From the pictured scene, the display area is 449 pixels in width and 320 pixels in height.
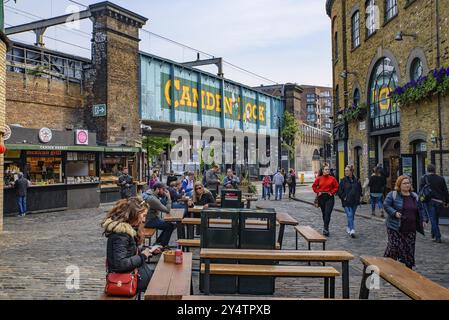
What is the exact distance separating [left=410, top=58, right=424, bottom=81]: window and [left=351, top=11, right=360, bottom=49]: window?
592cm

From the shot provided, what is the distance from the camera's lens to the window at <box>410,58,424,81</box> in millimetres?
14709

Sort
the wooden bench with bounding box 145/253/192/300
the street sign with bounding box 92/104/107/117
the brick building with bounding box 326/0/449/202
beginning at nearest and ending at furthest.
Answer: the wooden bench with bounding box 145/253/192/300 < the brick building with bounding box 326/0/449/202 < the street sign with bounding box 92/104/107/117

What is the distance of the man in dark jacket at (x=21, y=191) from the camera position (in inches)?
595

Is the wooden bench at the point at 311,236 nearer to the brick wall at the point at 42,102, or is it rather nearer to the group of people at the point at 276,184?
the group of people at the point at 276,184

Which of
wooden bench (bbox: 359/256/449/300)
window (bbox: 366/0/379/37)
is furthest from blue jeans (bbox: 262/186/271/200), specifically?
wooden bench (bbox: 359/256/449/300)

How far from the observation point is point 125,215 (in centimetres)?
430

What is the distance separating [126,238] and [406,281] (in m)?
2.80

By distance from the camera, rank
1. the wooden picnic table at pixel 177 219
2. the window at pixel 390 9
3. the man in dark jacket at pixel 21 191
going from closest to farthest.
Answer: the wooden picnic table at pixel 177 219
the man in dark jacket at pixel 21 191
the window at pixel 390 9

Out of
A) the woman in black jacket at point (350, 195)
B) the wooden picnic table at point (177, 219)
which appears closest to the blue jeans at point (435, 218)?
the woman in black jacket at point (350, 195)

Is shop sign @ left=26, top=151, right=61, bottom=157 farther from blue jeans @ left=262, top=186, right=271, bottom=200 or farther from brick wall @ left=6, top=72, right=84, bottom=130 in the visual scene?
blue jeans @ left=262, top=186, right=271, bottom=200

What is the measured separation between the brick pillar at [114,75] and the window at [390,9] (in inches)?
541

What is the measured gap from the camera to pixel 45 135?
16.9 meters

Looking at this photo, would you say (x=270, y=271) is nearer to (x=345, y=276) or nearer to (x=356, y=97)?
(x=345, y=276)
